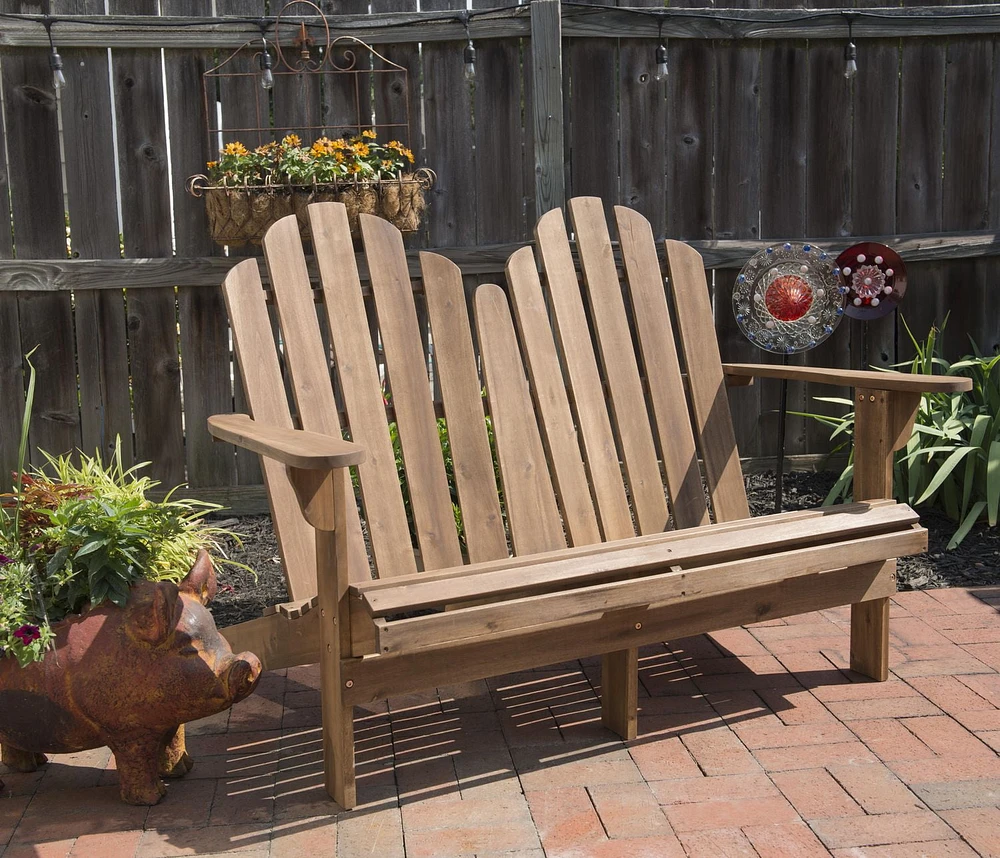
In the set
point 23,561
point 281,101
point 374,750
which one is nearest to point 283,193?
point 281,101

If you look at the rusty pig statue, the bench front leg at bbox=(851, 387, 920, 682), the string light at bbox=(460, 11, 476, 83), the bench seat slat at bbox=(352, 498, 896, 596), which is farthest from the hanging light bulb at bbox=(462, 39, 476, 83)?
the rusty pig statue

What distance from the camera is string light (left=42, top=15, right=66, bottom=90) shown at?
3.93m

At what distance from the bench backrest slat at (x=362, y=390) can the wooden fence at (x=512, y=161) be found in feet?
5.36

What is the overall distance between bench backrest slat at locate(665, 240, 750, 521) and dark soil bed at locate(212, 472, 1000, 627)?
0.99 m

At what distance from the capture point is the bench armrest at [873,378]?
2.57 m

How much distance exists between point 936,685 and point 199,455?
288cm

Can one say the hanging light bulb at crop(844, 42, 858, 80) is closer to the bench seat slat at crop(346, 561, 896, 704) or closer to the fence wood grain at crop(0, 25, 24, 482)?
the bench seat slat at crop(346, 561, 896, 704)

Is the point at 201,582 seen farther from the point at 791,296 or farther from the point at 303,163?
the point at 791,296

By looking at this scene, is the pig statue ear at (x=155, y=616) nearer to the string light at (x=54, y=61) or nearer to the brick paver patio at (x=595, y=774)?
the brick paver patio at (x=595, y=774)

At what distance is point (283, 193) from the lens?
372cm

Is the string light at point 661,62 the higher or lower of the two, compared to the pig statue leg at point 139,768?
higher

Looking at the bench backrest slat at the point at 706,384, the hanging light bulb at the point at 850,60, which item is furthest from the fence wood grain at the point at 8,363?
the hanging light bulb at the point at 850,60

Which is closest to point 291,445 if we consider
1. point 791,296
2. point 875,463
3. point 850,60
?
point 875,463

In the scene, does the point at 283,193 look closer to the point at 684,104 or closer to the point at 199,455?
the point at 199,455
